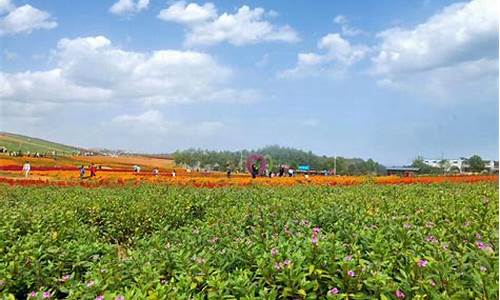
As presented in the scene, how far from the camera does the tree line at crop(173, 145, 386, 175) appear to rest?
36531mm

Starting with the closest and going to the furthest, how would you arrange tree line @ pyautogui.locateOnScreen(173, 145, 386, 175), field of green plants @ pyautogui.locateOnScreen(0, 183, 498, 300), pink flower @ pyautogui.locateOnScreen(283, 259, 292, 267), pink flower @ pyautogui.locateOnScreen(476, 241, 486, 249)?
field of green plants @ pyautogui.locateOnScreen(0, 183, 498, 300) → pink flower @ pyautogui.locateOnScreen(283, 259, 292, 267) → pink flower @ pyautogui.locateOnScreen(476, 241, 486, 249) → tree line @ pyautogui.locateOnScreen(173, 145, 386, 175)

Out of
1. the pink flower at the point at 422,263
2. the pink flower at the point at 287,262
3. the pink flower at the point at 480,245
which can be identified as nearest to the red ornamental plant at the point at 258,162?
the pink flower at the point at 480,245

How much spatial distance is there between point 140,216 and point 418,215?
14.2 feet

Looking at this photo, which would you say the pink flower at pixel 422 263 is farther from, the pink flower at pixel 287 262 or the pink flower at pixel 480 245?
the pink flower at pixel 287 262

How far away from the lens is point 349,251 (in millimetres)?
3527

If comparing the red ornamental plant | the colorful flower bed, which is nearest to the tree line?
the red ornamental plant

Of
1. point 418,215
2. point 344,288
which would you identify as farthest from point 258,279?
point 418,215

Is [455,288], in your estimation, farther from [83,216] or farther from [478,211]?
[83,216]

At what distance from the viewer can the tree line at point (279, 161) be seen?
36.5 m

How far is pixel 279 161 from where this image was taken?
135ft

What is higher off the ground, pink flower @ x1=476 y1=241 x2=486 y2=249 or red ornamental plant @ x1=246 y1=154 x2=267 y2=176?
red ornamental plant @ x1=246 y1=154 x2=267 y2=176

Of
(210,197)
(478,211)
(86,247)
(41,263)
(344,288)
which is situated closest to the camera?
(344,288)

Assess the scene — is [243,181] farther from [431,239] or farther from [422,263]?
[422,263]

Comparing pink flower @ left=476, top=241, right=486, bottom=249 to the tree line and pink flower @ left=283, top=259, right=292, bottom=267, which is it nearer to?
pink flower @ left=283, top=259, right=292, bottom=267
